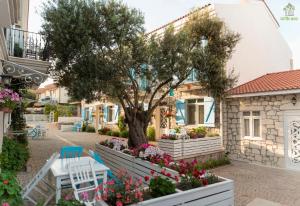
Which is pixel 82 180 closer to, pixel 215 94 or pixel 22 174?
pixel 22 174

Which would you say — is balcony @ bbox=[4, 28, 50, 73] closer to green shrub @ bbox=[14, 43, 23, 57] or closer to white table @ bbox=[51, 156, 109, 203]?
green shrub @ bbox=[14, 43, 23, 57]

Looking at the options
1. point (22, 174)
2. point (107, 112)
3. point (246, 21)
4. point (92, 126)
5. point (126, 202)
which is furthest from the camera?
point (92, 126)

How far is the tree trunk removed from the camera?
33.9 ft

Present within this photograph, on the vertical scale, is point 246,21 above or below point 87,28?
above

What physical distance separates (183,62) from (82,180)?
6.54m

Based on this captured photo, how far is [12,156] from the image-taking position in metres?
8.27

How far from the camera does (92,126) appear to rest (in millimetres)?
28172

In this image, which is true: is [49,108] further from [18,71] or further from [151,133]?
[18,71]

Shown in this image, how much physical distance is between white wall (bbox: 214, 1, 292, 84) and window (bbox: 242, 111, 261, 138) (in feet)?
8.13

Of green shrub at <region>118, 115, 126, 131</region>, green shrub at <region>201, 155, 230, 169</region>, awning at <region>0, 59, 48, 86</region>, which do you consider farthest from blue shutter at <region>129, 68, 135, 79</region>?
green shrub at <region>118, 115, 126, 131</region>

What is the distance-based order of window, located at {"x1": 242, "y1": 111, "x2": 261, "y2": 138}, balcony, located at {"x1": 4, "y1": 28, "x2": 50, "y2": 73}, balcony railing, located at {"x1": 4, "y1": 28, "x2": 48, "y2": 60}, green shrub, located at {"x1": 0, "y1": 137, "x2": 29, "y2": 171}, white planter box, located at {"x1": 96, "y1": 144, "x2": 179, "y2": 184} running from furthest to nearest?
window, located at {"x1": 242, "y1": 111, "x2": 261, "y2": 138} < balcony railing, located at {"x1": 4, "y1": 28, "x2": 48, "y2": 60} < balcony, located at {"x1": 4, "y1": 28, "x2": 50, "y2": 73} < green shrub, located at {"x1": 0, "y1": 137, "x2": 29, "y2": 171} < white planter box, located at {"x1": 96, "y1": 144, "x2": 179, "y2": 184}

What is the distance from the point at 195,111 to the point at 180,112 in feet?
3.31

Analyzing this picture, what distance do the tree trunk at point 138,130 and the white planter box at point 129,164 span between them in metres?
→ 1.36

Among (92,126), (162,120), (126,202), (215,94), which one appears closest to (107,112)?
(92,126)
